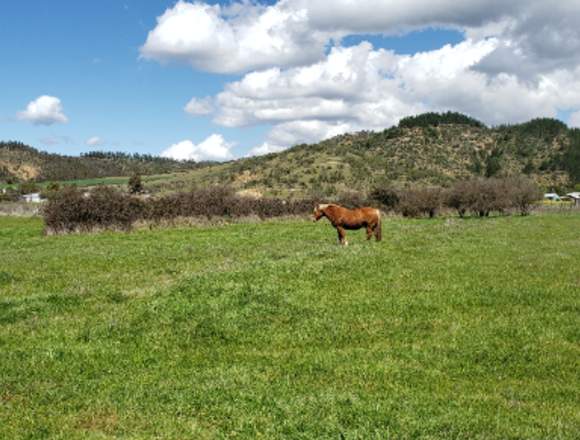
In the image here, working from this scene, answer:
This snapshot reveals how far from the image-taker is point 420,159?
14775 cm

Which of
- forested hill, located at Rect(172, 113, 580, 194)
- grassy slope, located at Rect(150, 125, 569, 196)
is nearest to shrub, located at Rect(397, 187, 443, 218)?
grassy slope, located at Rect(150, 125, 569, 196)

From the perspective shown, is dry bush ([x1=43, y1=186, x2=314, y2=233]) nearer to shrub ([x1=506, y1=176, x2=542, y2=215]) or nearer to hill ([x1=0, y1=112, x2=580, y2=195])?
shrub ([x1=506, y1=176, x2=542, y2=215])

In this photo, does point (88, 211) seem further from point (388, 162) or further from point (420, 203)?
point (388, 162)

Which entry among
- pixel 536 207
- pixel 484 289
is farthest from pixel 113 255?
pixel 536 207

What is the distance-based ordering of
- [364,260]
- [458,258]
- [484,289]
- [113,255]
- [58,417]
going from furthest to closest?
[113,255], [458,258], [364,260], [484,289], [58,417]

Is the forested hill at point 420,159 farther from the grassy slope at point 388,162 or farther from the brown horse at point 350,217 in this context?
the brown horse at point 350,217

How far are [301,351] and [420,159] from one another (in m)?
143

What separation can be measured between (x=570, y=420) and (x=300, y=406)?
11.5ft

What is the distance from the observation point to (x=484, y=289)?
14.2m

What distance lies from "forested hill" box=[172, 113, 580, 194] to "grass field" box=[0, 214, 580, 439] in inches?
3482

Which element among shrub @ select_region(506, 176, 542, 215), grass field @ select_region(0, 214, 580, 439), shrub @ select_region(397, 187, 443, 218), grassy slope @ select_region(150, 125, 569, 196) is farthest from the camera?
grassy slope @ select_region(150, 125, 569, 196)

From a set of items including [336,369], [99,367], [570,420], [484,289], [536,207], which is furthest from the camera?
[536,207]

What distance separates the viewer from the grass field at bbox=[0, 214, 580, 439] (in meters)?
7.32

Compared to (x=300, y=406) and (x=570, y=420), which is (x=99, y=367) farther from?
(x=570, y=420)
